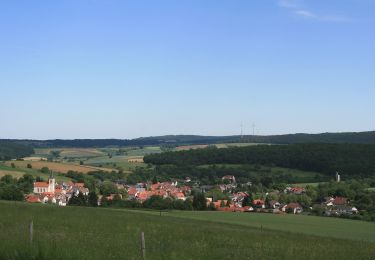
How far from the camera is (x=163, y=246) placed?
19.3m

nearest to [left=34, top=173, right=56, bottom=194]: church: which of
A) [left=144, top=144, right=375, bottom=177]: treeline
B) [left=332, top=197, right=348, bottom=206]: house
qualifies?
[left=332, top=197, right=348, bottom=206]: house

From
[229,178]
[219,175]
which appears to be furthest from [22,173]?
[219,175]

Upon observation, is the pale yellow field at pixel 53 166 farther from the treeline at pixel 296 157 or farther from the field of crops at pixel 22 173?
the treeline at pixel 296 157

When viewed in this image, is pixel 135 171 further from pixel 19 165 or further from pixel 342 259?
pixel 342 259

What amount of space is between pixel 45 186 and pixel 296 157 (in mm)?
67387

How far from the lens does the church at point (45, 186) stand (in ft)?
332

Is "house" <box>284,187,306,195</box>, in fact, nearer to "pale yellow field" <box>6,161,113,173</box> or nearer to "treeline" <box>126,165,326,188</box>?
"treeline" <box>126,165,326,188</box>

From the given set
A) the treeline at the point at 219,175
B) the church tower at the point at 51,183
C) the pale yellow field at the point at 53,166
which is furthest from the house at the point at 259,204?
the pale yellow field at the point at 53,166

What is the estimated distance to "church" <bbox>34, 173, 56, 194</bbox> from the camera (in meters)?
101

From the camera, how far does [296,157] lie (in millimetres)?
144875

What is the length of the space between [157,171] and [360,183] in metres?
62.2

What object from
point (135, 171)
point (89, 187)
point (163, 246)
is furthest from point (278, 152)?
point (163, 246)

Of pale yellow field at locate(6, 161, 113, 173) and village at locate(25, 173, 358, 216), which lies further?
pale yellow field at locate(6, 161, 113, 173)

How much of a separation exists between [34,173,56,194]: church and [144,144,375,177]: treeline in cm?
6116
